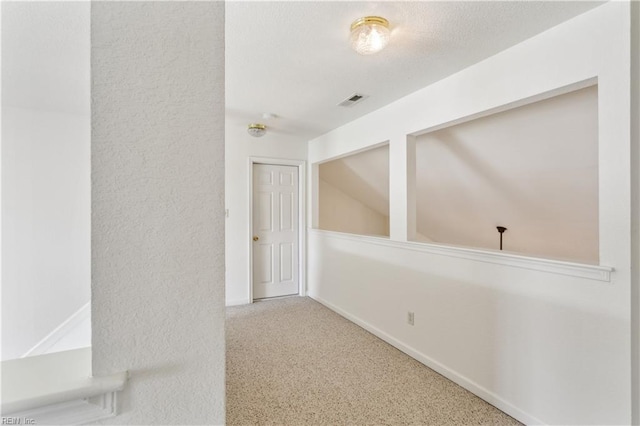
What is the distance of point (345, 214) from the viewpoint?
5520 mm

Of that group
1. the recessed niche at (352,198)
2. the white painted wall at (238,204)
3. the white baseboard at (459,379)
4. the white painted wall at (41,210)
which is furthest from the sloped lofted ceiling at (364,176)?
the white painted wall at (41,210)

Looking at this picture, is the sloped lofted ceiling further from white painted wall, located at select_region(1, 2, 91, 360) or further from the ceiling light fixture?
white painted wall, located at select_region(1, 2, 91, 360)

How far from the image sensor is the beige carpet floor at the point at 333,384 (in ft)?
6.23

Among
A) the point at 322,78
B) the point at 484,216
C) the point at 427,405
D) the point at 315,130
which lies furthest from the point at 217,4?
the point at 484,216

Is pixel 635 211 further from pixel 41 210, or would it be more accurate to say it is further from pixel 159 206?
pixel 41 210

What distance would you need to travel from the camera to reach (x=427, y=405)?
2.00 metres

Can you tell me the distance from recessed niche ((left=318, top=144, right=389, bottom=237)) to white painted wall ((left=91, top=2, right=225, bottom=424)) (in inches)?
143

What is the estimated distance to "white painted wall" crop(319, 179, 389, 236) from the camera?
5.39 meters

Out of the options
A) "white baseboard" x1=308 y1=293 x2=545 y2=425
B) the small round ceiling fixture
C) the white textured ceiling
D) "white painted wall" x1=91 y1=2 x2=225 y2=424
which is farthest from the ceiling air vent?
"white baseboard" x1=308 y1=293 x2=545 y2=425

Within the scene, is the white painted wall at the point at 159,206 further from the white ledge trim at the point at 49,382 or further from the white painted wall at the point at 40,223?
the white painted wall at the point at 40,223

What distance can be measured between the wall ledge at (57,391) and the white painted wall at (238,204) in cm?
335

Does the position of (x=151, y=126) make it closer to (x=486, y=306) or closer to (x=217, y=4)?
(x=217, y=4)

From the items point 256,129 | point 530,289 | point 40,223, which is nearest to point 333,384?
point 530,289

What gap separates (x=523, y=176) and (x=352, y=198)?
3.08 m
